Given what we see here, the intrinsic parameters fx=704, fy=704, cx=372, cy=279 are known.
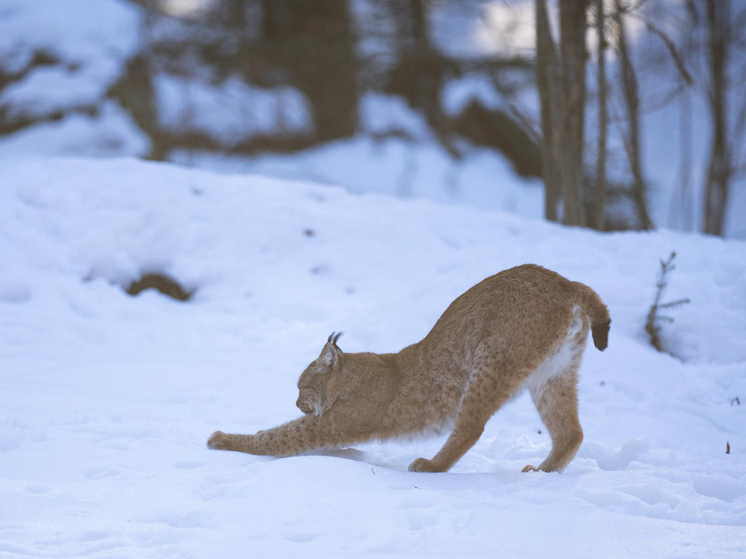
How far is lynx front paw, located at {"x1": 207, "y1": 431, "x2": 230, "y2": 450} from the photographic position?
11.4 feet

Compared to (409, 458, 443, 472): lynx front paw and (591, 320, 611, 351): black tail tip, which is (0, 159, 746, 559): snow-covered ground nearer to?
(409, 458, 443, 472): lynx front paw

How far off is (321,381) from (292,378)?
1039mm

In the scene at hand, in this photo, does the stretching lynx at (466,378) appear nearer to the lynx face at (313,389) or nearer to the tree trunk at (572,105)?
the lynx face at (313,389)

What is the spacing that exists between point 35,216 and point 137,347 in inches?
80.9

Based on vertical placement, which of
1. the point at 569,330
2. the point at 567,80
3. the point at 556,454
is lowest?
the point at 556,454

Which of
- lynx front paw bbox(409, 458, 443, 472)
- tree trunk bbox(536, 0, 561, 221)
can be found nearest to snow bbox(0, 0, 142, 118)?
tree trunk bbox(536, 0, 561, 221)

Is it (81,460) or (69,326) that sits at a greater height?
(81,460)

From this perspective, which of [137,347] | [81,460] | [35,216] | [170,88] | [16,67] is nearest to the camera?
[81,460]

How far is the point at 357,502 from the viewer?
2730 mm

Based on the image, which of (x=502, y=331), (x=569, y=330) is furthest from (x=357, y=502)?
(x=569, y=330)

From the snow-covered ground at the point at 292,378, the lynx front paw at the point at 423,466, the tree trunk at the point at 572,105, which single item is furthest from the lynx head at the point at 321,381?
the tree trunk at the point at 572,105

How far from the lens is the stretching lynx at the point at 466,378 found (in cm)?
339

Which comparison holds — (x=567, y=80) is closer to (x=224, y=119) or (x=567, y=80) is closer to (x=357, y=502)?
(x=357, y=502)

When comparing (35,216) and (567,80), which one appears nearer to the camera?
(35,216)
